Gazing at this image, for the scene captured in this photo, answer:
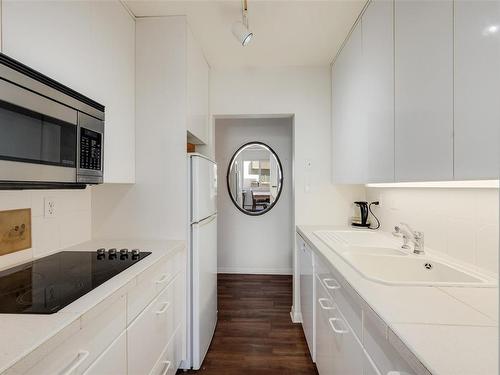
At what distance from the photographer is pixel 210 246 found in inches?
82.2

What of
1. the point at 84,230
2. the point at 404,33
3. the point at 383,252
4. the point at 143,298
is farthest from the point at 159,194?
the point at 404,33

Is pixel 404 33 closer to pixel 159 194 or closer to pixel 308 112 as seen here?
pixel 308 112

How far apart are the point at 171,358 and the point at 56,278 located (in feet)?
2.99

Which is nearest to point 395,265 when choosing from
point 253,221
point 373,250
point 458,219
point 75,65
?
point 373,250

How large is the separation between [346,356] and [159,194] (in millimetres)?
1412

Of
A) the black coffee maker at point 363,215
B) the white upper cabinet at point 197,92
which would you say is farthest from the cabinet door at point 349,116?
the white upper cabinet at point 197,92

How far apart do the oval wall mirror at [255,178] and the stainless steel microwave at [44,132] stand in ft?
8.33

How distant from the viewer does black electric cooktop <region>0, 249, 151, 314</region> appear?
819 mm

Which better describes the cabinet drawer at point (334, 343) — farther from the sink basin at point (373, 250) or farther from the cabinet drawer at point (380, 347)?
the sink basin at point (373, 250)

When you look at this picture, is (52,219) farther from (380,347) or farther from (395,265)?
(395,265)

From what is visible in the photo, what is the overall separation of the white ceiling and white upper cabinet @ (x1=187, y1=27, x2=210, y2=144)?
113mm

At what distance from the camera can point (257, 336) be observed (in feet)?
7.26

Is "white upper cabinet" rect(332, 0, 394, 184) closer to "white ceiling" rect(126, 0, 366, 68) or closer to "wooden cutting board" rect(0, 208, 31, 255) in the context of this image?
"white ceiling" rect(126, 0, 366, 68)

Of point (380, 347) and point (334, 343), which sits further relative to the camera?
point (334, 343)
